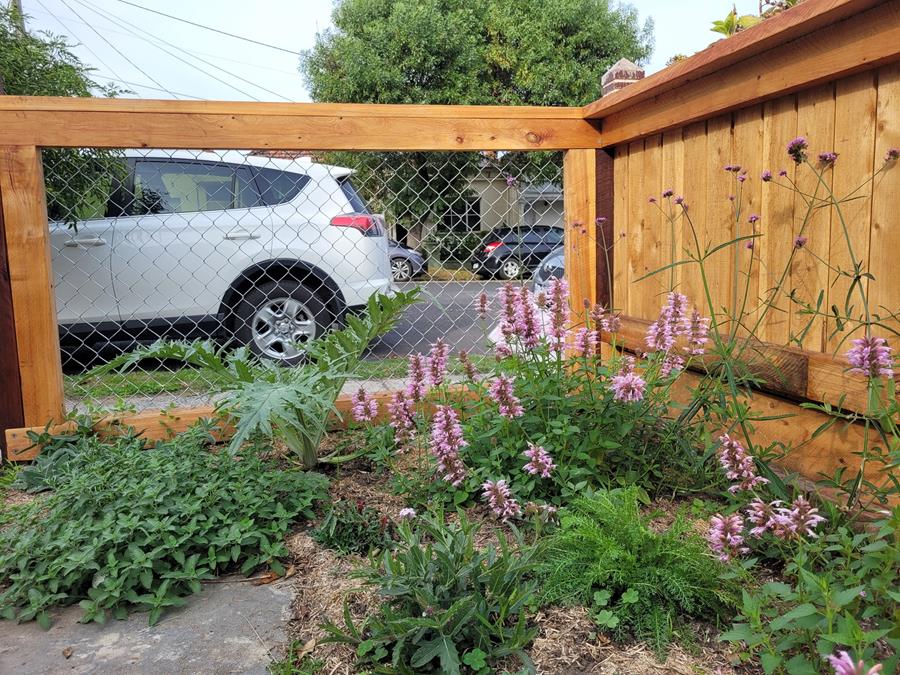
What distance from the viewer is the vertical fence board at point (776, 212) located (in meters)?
2.43

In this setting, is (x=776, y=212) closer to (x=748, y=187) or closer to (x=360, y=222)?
(x=748, y=187)

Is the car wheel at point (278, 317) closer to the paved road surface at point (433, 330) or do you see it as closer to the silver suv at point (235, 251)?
the silver suv at point (235, 251)

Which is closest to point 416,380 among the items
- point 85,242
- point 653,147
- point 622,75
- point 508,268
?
point 508,268

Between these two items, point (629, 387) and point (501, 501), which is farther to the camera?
point (629, 387)

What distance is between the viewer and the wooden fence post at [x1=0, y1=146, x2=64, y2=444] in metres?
2.98

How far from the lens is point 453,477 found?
89.0 inches

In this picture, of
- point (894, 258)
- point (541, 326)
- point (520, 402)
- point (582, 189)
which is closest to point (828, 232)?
point (894, 258)

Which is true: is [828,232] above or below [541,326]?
above

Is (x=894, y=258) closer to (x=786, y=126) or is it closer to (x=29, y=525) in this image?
(x=786, y=126)

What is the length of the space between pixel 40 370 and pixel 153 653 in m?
1.83

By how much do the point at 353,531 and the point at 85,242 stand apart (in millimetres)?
3184

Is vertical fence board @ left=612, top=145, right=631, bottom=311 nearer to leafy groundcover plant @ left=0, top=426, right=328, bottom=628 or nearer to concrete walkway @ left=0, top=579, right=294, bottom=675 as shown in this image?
leafy groundcover plant @ left=0, top=426, right=328, bottom=628

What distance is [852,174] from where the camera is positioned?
2.19 m

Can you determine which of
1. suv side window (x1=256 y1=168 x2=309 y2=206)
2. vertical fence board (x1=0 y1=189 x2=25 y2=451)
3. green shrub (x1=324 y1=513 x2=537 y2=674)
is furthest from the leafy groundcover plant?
suv side window (x1=256 y1=168 x2=309 y2=206)
